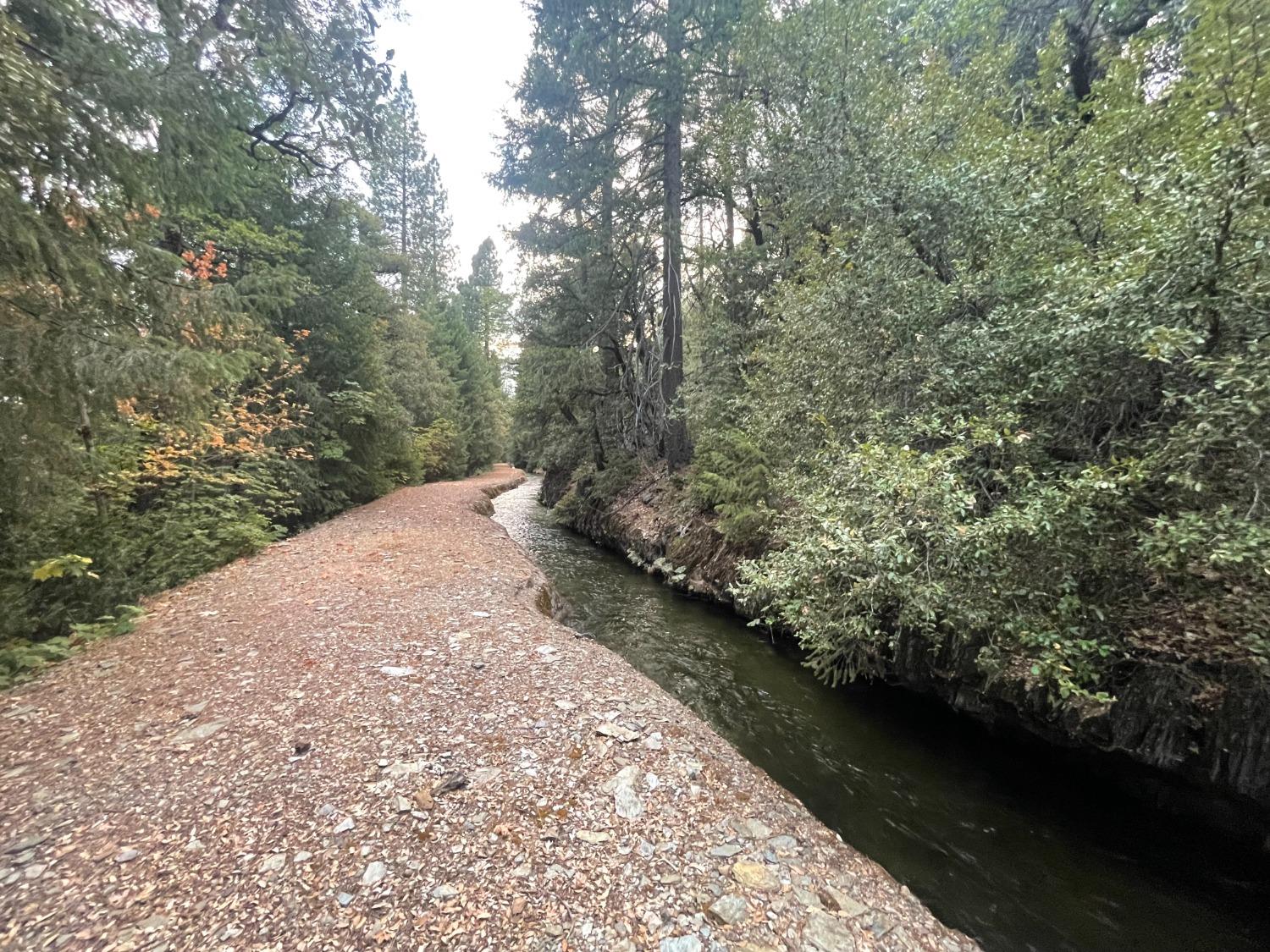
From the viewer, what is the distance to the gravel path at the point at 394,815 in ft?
7.05

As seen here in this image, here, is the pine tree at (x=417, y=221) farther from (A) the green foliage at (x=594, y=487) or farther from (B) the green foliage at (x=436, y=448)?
(A) the green foliage at (x=594, y=487)

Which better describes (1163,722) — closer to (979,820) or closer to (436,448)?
(979,820)

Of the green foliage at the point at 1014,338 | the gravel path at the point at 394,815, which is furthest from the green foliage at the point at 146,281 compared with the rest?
the green foliage at the point at 1014,338

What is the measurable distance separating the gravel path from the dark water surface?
3.17 feet

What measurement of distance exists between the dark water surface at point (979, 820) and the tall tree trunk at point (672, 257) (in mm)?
6476

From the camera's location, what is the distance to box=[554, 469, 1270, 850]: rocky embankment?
11.2 ft

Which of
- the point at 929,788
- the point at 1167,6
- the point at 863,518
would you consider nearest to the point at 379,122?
the point at 863,518

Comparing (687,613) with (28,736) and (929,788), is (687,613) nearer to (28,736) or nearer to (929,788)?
(929,788)

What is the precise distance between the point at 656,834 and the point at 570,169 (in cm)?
1341

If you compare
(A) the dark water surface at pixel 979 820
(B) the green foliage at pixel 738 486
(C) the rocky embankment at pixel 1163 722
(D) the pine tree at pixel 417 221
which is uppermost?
(D) the pine tree at pixel 417 221

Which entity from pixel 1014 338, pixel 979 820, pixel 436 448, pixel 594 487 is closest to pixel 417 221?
pixel 436 448

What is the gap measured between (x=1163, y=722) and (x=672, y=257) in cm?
1126

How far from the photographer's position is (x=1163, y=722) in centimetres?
373

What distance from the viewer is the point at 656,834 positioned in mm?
2732
